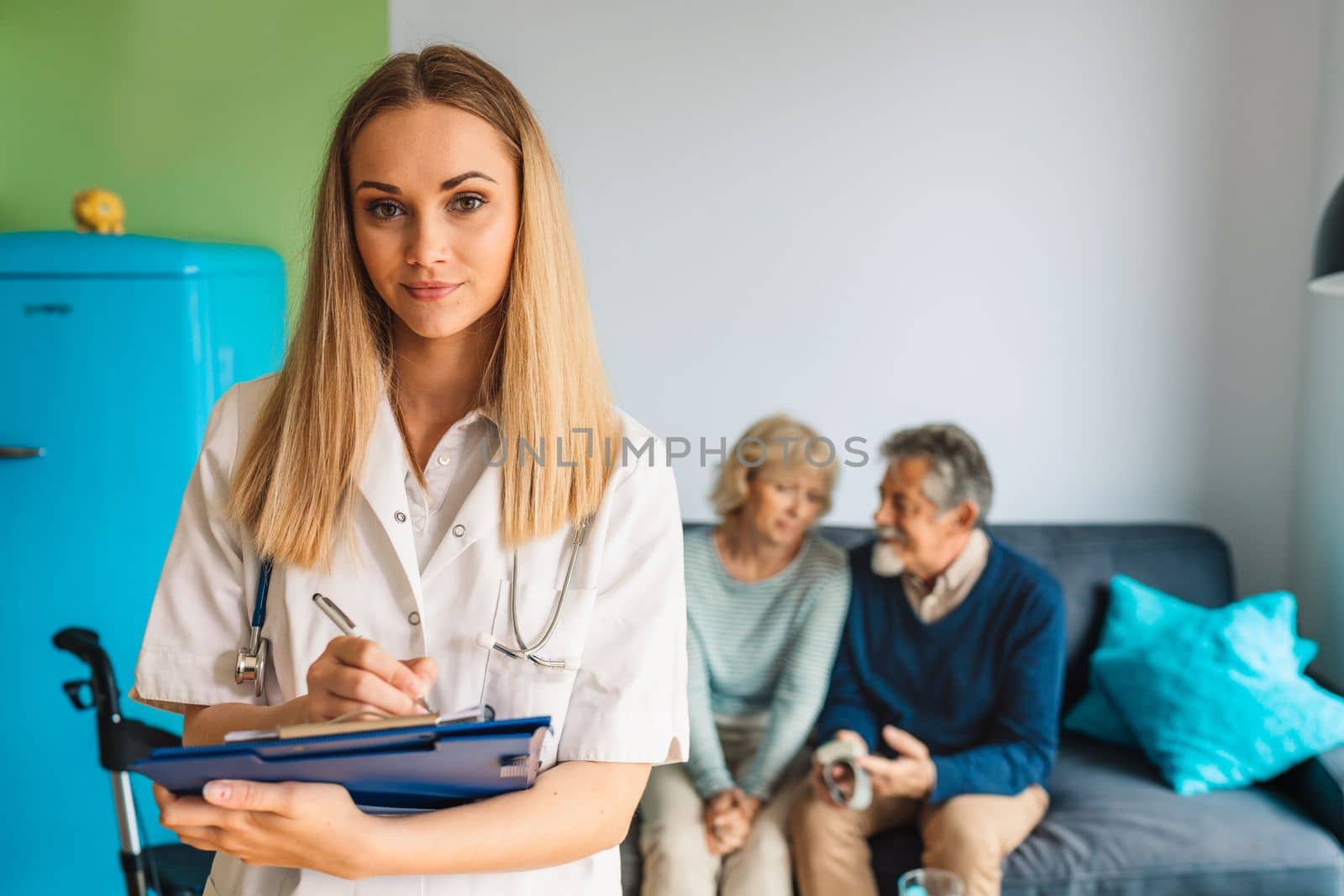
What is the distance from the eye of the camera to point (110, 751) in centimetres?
200

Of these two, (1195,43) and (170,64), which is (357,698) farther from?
(1195,43)

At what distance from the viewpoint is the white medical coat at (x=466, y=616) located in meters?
1.13

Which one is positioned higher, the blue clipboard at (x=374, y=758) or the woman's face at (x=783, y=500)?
the blue clipboard at (x=374, y=758)

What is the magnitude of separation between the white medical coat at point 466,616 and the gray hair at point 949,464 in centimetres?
159

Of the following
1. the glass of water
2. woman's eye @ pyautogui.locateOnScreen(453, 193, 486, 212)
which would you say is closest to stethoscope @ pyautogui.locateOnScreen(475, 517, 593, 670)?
woman's eye @ pyautogui.locateOnScreen(453, 193, 486, 212)

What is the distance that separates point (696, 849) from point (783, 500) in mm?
803

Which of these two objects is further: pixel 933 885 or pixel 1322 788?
pixel 1322 788

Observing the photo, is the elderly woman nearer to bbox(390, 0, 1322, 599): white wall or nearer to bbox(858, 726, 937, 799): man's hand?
bbox(858, 726, 937, 799): man's hand

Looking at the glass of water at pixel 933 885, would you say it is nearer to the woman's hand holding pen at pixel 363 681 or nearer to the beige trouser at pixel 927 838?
the beige trouser at pixel 927 838

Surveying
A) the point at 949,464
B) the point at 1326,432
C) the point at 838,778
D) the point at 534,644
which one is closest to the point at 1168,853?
the point at 838,778

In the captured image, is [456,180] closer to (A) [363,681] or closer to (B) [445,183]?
(B) [445,183]

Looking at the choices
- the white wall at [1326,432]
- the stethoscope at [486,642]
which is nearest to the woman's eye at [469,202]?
the stethoscope at [486,642]

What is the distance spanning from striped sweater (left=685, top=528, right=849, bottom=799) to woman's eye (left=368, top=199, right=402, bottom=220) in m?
1.64

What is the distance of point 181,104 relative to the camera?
10.6 feet
